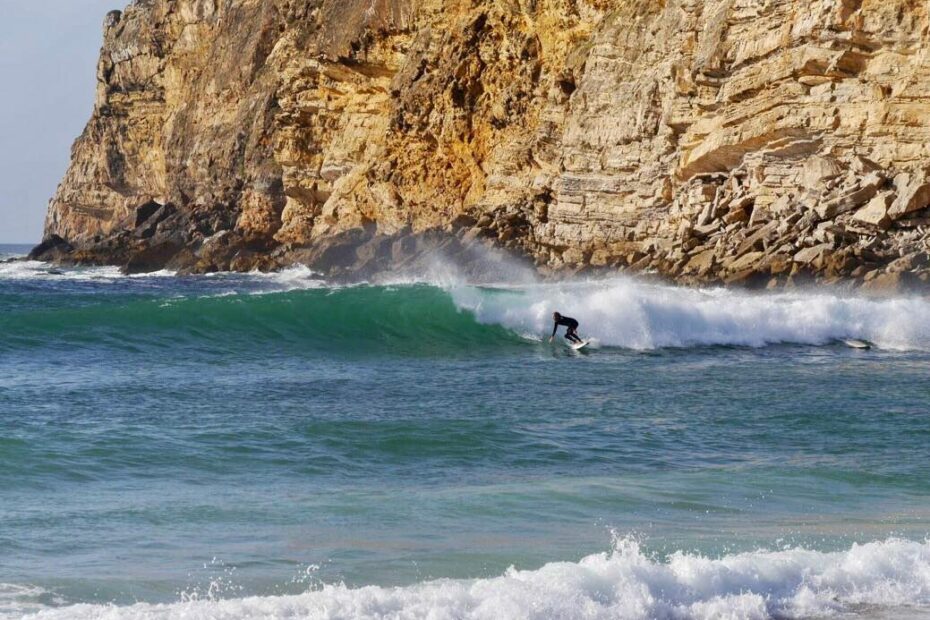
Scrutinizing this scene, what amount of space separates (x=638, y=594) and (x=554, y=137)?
28.7m

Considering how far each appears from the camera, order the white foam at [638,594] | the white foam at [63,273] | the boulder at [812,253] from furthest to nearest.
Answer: the white foam at [63,273] < the boulder at [812,253] < the white foam at [638,594]

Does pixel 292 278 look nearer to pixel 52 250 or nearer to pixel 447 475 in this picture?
pixel 52 250

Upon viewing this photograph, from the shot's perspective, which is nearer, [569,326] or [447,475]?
[447,475]

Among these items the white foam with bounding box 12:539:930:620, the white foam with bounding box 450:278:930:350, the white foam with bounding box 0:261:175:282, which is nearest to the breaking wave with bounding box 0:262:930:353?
A: the white foam with bounding box 450:278:930:350

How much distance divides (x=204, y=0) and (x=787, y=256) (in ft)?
150

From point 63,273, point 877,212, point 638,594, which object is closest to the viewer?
point 638,594

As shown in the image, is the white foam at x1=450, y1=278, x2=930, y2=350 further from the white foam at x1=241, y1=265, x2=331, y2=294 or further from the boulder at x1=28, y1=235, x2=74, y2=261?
the boulder at x1=28, y1=235, x2=74, y2=261

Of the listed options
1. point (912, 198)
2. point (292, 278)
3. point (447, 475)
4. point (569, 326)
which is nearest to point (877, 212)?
point (912, 198)

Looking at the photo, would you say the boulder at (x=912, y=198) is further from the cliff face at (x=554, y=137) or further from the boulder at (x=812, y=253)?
the boulder at (x=812, y=253)

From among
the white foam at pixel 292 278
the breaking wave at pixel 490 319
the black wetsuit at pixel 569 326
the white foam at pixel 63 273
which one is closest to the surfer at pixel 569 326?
the black wetsuit at pixel 569 326

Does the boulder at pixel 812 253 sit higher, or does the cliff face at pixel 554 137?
the cliff face at pixel 554 137

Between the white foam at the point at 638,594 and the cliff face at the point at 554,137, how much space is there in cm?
1635

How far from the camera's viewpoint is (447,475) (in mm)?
8672

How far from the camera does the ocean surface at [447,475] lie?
19.0 ft
